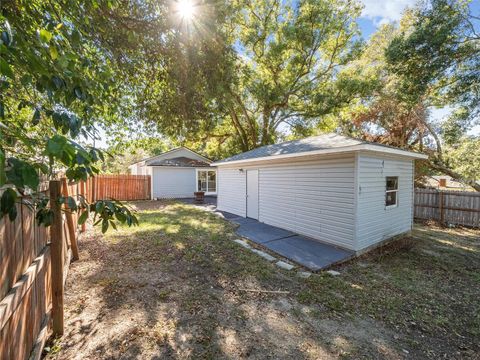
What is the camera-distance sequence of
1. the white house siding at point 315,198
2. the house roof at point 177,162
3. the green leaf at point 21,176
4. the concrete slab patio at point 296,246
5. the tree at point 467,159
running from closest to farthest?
1. the green leaf at point 21,176
2. the concrete slab patio at point 296,246
3. the white house siding at point 315,198
4. the tree at point 467,159
5. the house roof at point 177,162

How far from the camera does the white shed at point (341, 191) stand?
222 inches

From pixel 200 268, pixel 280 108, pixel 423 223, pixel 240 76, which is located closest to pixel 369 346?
pixel 200 268

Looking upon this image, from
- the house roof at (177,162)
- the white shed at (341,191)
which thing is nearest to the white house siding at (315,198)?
the white shed at (341,191)

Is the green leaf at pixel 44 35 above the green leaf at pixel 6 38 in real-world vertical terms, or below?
above

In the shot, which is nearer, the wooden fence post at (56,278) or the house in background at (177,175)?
the wooden fence post at (56,278)

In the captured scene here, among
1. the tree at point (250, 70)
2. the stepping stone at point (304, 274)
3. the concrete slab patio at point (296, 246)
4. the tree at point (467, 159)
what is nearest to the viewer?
the stepping stone at point (304, 274)

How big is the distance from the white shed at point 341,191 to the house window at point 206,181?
986 cm

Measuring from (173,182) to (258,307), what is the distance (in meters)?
14.4

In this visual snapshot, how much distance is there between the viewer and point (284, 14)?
515 inches

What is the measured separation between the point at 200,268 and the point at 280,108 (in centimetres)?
1368

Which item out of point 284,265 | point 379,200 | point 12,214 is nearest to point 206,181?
point 379,200

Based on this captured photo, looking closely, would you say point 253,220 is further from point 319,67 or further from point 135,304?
point 319,67

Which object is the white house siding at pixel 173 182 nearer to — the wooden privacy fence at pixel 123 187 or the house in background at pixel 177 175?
the house in background at pixel 177 175

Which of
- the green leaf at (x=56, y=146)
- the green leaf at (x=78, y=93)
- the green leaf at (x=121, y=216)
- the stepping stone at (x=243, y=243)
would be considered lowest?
the stepping stone at (x=243, y=243)
